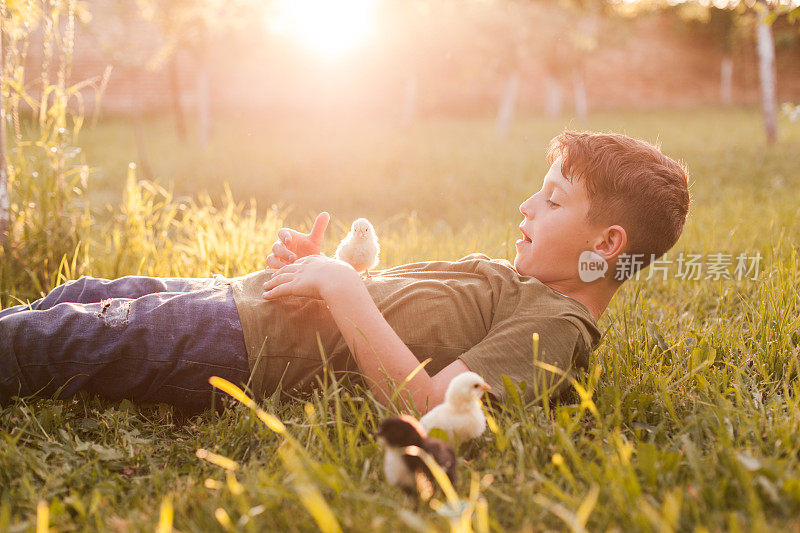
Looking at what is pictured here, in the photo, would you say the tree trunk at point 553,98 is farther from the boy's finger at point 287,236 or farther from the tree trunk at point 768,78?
the boy's finger at point 287,236

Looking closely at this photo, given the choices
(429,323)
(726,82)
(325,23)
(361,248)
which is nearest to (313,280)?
(429,323)

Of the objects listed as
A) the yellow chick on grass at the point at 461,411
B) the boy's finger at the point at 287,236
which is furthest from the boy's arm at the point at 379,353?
the boy's finger at the point at 287,236

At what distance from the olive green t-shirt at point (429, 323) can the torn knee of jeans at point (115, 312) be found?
444mm

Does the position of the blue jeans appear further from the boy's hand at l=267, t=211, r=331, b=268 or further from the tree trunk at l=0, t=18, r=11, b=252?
the tree trunk at l=0, t=18, r=11, b=252

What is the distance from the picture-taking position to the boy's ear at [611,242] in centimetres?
266

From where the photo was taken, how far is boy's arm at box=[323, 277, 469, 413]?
2281 millimetres

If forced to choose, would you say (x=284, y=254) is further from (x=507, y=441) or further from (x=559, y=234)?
(x=507, y=441)

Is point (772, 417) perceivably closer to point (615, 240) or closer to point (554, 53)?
point (615, 240)

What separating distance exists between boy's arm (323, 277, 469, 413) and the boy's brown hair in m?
0.99

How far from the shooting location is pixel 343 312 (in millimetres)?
2375

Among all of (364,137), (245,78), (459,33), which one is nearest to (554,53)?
(459,33)

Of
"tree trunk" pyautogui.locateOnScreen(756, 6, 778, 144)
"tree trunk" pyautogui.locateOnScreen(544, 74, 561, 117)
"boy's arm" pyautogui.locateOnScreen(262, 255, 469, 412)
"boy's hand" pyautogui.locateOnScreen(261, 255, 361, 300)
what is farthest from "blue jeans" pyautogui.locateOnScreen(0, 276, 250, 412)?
"tree trunk" pyautogui.locateOnScreen(544, 74, 561, 117)

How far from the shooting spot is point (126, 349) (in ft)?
8.29

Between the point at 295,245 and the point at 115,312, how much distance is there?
0.89 m
